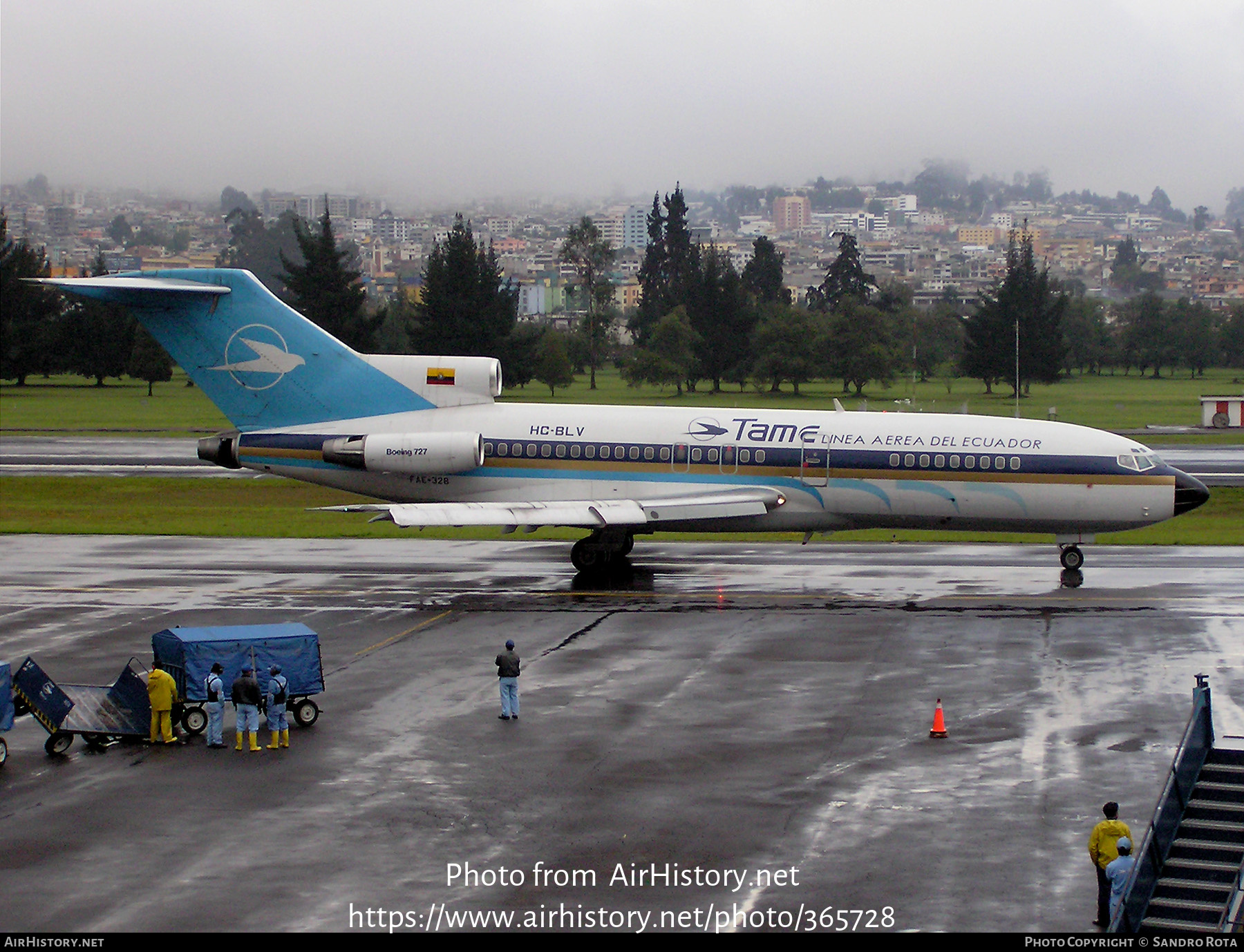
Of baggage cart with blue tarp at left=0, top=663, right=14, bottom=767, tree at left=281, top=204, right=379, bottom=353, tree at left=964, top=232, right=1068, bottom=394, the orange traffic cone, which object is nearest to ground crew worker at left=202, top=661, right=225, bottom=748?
baggage cart with blue tarp at left=0, top=663, right=14, bottom=767

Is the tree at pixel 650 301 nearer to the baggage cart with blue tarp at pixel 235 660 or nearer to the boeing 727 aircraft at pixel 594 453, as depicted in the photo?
the boeing 727 aircraft at pixel 594 453

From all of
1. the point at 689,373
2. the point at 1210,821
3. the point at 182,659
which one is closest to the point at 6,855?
the point at 182,659

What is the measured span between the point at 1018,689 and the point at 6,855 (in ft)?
53.9

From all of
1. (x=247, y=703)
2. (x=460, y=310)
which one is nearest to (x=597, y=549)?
(x=247, y=703)

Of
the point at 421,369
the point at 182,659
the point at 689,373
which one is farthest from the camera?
the point at 689,373

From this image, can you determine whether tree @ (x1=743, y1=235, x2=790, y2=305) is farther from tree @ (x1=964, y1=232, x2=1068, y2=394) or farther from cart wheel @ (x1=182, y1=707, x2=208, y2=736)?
cart wheel @ (x1=182, y1=707, x2=208, y2=736)

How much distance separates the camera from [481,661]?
91.3ft

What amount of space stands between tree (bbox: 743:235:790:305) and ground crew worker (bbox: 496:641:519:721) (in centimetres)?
15506

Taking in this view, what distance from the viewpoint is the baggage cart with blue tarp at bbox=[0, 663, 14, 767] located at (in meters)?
21.2

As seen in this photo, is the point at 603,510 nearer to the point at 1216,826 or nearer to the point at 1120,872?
the point at 1216,826

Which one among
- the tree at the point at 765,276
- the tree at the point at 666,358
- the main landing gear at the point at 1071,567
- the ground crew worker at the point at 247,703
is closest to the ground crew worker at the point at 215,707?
the ground crew worker at the point at 247,703

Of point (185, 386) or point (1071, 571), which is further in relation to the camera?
point (185, 386)

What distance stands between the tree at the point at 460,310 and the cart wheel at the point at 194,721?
94629 mm
